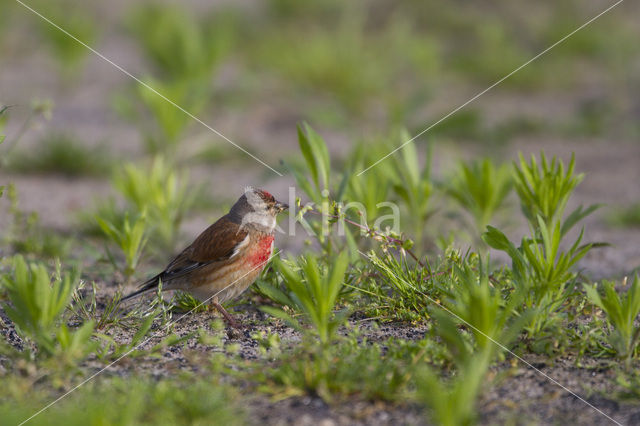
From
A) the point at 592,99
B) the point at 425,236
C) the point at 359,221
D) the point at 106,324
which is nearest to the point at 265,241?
the point at 359,221

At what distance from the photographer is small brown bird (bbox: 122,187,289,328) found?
3.65 m

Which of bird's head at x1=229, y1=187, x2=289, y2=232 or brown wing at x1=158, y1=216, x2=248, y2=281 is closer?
brown wing at x1=158, y1=216, x2=248, y2=281

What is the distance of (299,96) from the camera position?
8.51 m

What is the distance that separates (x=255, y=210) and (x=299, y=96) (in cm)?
480

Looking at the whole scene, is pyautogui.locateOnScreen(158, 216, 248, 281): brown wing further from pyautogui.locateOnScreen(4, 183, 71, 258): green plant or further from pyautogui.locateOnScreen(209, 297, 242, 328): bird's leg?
pyautogui.locateOnScreen(4, 183, 71, 258): green plant

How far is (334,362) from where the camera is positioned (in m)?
2.84

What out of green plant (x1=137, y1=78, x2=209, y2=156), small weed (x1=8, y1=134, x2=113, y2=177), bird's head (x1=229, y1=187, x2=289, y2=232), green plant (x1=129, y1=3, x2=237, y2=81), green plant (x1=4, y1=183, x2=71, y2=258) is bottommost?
green plant (x1=4, y1=183, x2=71, y2=258)

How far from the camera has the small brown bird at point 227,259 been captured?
3.65 meters

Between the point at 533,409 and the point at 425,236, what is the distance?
2292mm

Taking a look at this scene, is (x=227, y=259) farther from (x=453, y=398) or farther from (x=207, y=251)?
(x=453, y=398)

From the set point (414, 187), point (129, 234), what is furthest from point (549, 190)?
point (129, 234)

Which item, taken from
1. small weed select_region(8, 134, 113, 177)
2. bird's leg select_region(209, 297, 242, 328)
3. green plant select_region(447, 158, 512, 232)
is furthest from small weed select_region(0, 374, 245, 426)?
small weed select_region(8, 134, 113, 177)

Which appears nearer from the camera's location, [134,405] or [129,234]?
Answer: [134,405]

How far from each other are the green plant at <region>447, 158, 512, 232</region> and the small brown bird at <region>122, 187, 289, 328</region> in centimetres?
122
